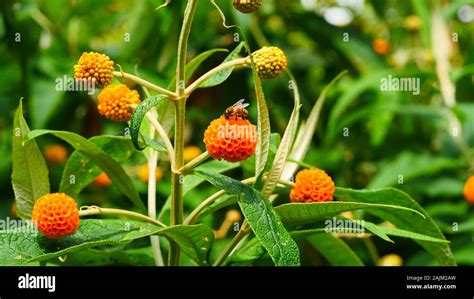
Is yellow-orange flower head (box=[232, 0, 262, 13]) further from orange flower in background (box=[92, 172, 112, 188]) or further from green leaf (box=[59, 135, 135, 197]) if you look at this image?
orange flower in background (box=[92, 172, 112, 188])

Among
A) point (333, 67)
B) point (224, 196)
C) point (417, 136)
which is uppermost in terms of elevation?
point (333, 67)

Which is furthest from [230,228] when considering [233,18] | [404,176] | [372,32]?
[372,32]

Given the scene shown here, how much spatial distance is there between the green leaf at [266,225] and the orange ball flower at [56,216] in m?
0.19

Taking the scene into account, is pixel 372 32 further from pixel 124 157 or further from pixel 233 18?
pixel 124 157

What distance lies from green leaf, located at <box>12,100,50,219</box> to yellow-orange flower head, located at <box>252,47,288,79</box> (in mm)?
332

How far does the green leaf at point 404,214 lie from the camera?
1101 mm

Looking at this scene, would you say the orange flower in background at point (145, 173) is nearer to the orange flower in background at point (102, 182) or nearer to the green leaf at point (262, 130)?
the orange flower in background at point (102, 182)

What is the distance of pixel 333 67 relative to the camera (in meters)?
2.44

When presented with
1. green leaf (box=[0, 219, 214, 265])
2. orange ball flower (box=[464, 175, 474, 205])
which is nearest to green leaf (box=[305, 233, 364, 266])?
green leaf (box=[0, 219, 214, 265])

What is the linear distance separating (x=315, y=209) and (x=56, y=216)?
324 mm

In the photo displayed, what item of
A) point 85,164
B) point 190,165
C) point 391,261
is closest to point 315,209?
point 190,165
